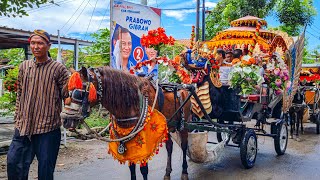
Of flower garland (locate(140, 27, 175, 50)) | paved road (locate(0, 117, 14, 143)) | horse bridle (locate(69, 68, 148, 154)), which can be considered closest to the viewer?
horse bridle (locate(69, 68, 148, 154))

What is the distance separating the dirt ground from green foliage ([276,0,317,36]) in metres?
11.9

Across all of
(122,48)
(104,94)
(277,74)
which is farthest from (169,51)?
(104,94)

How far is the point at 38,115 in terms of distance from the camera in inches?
140

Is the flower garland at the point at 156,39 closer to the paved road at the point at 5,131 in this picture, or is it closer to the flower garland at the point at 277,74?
the flower garland at the point at 277,74

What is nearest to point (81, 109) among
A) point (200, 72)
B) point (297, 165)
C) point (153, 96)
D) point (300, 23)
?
point (153, 96)

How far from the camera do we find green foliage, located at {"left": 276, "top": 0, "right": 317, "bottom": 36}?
16766 millimetres

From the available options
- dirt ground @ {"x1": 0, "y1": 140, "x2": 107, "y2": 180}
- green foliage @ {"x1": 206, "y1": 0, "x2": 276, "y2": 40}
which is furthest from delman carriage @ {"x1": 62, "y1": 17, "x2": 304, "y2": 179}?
green foliage @ {"x1": 206, "y1": 0, "x2": 276, "y2": 40}

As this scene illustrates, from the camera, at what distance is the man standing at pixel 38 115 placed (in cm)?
352

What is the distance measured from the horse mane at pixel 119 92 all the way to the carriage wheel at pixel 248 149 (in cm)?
268

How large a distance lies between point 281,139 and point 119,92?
15.7 ft

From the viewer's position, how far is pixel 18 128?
3561 mm

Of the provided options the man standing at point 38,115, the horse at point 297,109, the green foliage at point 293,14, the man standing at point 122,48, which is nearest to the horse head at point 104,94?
the man standing at point 38,115

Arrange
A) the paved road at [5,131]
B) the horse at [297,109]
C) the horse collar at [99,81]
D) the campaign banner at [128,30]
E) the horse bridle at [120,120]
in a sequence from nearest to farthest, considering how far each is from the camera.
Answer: the horse bridle at [120,120] < the horse collar at [99,81] < the campaign banner at [128,30] < the paved road at [5,131] < the horse at [297,109]

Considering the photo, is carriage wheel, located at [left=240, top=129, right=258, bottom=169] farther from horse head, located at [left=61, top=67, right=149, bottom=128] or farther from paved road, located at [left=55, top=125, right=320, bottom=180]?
horse head, located at [left=61, top=67, right=149, bottom=128]
